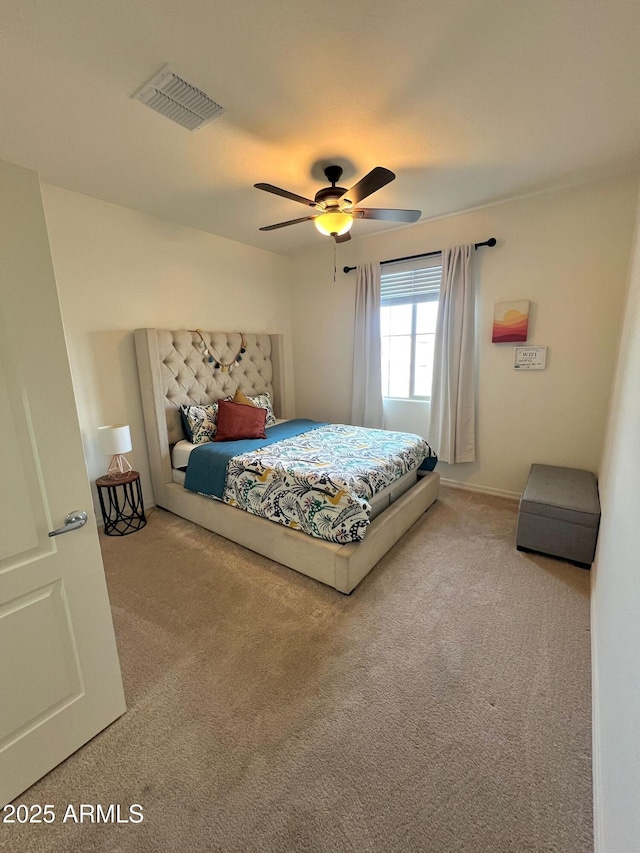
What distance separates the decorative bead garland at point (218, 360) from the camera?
144 inches

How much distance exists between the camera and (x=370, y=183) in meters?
2.02

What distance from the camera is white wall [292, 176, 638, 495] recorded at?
2.78 metres

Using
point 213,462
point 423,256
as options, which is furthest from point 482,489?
point 213,462

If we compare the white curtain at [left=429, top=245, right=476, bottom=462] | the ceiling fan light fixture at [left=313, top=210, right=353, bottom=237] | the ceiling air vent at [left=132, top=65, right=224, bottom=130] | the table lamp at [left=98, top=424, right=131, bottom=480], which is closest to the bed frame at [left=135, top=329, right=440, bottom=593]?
the table lamp at [left=98, top=424, right=131, bottom=480]

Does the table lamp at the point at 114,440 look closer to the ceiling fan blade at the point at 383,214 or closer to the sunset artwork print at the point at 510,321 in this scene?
the ceiling fan blade at the point at 383,214

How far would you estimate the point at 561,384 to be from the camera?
3.08 metres

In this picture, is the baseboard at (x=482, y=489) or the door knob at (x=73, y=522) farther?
the baseboard at (x=482, y=489)

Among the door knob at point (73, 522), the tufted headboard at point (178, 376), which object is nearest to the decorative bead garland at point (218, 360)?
the tufted headboard at point (178, 376)

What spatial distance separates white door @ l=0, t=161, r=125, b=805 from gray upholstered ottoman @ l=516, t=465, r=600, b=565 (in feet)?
8.75

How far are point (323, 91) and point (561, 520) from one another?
9.71ft

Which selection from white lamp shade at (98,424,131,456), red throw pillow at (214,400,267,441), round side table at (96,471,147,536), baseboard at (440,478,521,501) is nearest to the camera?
white lamp shade at (98,424,131,456)

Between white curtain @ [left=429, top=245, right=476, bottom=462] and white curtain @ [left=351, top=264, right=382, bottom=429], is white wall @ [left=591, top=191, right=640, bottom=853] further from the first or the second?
white curtain @ [left=351, top=264, right=382, bottom=429]

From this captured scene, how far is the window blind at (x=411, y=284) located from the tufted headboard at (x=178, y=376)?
1.62m

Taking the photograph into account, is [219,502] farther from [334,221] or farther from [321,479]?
[334,221]
